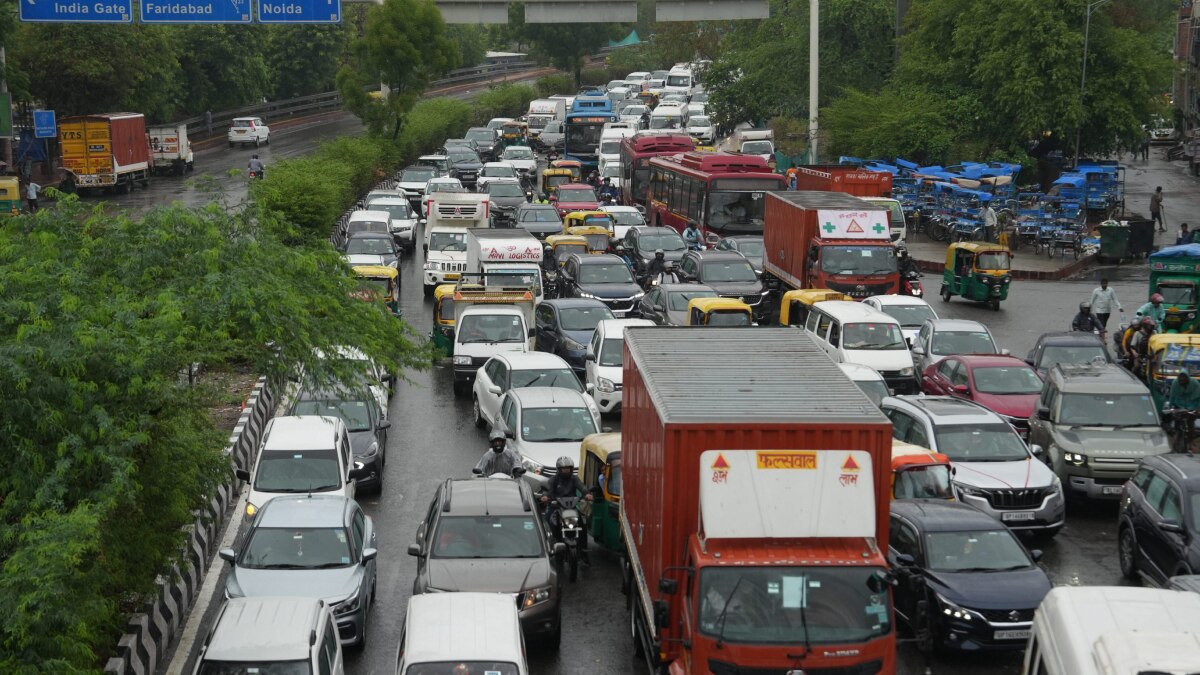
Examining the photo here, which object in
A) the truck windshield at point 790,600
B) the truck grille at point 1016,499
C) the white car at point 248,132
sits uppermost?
the white car at point 248,132

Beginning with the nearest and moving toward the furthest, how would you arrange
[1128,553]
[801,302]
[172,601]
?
[172,601], [1128,553], [801,302]

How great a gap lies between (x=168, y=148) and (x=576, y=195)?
76.5ft

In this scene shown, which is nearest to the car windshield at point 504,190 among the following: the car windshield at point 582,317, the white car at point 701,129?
the white car at point 701,129

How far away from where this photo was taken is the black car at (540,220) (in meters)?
41.6

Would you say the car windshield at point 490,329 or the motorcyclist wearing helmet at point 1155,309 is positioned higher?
the motorcyclist wearing helmet at point 1155,309

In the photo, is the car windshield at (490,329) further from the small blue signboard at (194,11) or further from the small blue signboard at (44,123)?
the small blue signboard at (44,123)

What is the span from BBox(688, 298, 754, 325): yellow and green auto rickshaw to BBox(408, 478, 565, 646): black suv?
11266 millimetres

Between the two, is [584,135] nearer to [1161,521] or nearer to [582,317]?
[582,317]

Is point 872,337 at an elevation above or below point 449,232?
below

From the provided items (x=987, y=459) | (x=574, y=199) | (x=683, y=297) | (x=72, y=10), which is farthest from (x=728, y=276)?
(x=72, y=10)

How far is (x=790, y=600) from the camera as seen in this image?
11.4 metres

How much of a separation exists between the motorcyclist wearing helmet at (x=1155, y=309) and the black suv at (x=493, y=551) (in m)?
15.0

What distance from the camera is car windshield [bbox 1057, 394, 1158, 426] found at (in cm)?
1983

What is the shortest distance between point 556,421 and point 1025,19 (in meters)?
35.5
